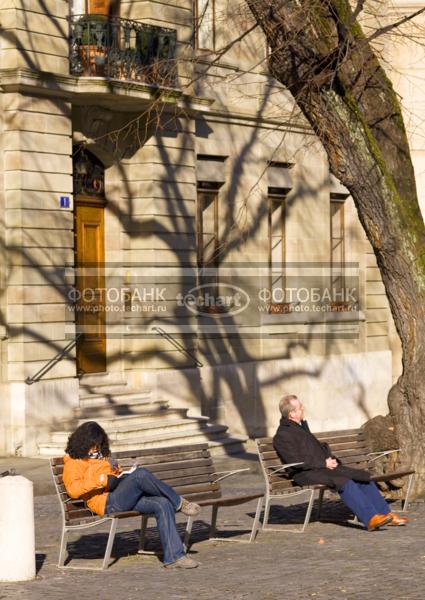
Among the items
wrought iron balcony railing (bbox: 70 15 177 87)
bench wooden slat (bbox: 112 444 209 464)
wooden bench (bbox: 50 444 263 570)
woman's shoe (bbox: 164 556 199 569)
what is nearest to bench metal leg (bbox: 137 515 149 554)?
wooden bench (bbox: 50 444 263 570)

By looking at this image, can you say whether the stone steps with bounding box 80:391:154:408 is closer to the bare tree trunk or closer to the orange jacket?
the bare tree trunk

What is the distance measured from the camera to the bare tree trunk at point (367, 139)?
49.8 feet

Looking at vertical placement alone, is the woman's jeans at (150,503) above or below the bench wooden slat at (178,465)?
below

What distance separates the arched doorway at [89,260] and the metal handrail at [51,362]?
3.54ft

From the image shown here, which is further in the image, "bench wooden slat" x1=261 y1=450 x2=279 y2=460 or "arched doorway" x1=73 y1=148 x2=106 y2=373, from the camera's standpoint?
"arched doorway" x1=73 y1=148 x2=106 y2=373

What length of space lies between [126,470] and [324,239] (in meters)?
16.8

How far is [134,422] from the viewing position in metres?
21.8

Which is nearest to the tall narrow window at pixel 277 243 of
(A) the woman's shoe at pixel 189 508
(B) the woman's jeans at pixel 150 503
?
(A) the woman's shoe at pixel 189 508

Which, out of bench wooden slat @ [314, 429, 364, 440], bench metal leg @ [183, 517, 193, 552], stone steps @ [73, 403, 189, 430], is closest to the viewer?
bench metal leg @ [183, 517, 193, 552]

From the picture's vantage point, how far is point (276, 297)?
27.2 meters

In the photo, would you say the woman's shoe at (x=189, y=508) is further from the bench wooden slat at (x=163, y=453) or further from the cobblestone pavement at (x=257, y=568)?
the bench wooden slat at (x=163, y=453)

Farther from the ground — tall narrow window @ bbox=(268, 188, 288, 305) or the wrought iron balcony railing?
the wrought iron balcony railing

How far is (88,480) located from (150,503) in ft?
1.69

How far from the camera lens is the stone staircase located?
68.6ft
